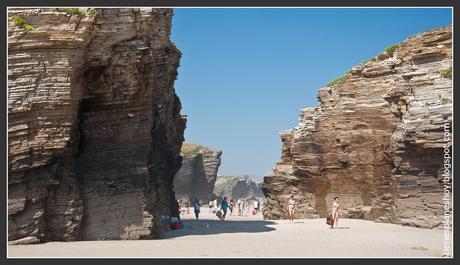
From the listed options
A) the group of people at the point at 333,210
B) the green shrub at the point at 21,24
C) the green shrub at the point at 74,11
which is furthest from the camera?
the group of people at the point at 333,210

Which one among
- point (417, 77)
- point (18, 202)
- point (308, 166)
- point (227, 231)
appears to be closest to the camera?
point (18, 202)

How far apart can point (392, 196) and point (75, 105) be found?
1880 centimetres

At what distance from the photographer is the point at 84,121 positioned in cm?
2475

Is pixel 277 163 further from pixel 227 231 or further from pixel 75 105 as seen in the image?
pixel 75 105

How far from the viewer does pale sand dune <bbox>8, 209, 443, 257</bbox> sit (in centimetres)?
1870

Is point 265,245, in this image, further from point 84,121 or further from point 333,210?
point 333,210

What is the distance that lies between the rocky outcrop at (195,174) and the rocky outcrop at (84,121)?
53.9 m

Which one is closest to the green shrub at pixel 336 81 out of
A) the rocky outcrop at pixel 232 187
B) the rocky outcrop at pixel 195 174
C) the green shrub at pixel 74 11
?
the green shrub at pixel 74 11

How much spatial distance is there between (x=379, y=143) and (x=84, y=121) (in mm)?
18199

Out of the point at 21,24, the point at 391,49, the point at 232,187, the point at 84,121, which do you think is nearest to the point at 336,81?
the point at 391,49

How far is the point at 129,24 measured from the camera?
23.4 meters

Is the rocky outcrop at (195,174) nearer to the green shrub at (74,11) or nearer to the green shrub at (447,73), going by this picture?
the green shrub at (447,73)

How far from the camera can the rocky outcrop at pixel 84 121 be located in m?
22.0

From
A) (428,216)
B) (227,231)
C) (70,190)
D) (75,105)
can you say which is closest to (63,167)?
(70,190)
